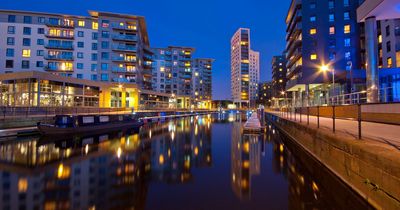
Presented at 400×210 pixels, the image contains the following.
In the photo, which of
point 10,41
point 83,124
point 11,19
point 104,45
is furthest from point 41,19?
point 83,124

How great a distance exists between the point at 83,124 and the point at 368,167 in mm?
24194

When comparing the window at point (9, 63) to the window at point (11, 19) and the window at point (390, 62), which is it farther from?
the window at point (390, 62)

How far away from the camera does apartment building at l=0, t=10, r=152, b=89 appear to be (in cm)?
6488

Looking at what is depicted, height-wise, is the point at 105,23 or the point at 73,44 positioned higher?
the point at 105,23

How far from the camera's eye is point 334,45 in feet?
177

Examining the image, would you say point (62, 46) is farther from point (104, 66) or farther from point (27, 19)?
point (104, 66)

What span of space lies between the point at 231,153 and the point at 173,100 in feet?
320

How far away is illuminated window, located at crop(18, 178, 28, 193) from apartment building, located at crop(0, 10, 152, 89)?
61.6 metres

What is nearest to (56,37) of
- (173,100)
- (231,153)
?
(173,100)

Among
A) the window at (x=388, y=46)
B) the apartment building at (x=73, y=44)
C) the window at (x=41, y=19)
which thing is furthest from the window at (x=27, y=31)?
the window at (x=388, y=46)

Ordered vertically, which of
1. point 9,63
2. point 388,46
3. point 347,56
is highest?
point 388,46

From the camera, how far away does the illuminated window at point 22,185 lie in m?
7.81

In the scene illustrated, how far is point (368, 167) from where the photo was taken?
6.05 metres

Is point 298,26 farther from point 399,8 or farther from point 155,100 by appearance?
point 155,100
